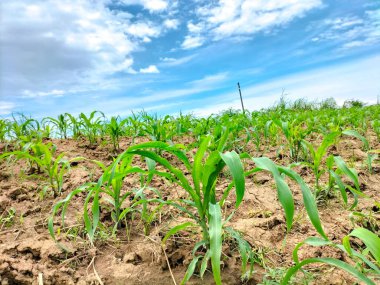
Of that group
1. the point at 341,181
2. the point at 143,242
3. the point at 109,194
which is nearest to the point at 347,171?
the point at 341,181

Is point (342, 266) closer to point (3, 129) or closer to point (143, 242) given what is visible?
point (143, 242)

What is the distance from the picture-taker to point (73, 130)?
340cm

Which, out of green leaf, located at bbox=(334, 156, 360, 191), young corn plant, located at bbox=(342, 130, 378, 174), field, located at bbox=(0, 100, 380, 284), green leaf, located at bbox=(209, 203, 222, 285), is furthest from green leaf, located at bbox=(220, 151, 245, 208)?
young corn plant, located at bbox=(342, 130, 378, 174)

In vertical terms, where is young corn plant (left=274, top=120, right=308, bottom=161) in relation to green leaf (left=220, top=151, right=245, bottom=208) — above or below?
below

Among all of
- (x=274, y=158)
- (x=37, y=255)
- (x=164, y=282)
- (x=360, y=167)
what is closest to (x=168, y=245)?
(x=164, y=282)

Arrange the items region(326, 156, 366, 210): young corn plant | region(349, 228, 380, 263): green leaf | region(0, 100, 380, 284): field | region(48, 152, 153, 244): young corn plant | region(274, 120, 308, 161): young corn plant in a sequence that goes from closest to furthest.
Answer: region(349, 228, 380, 263): green leaf, region(0, 100, 380, 284): field, region(48, 152, 153, 244): young corn plant, region(326, 156, 366, 210): young corn plant, region(274, 120, 308, 161): young corn plant

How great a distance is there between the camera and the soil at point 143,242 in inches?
49.0

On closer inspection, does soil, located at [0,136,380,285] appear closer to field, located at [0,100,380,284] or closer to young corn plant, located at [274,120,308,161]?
field, located at [0,100,380,284]

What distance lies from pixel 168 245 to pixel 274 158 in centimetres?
170

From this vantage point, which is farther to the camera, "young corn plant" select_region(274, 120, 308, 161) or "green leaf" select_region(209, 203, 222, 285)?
"young corn plant" select_region(274, 120, 308, 161)

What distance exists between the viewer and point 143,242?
1441mm

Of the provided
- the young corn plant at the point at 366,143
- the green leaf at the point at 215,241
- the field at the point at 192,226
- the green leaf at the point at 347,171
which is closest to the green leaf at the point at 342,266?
the field at the point at 192,226

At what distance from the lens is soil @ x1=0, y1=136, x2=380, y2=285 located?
1245 mm

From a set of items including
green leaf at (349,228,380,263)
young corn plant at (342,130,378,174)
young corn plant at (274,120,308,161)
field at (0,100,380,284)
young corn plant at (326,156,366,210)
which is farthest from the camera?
young corn plant at (274,120,308,161)
